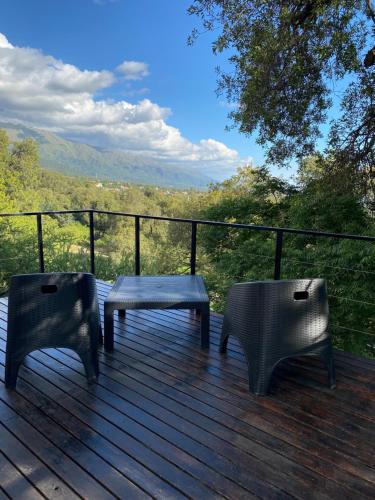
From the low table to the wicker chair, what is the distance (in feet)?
1.60

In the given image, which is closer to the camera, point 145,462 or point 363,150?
point 145,462

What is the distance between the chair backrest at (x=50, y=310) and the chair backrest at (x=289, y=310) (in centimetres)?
99

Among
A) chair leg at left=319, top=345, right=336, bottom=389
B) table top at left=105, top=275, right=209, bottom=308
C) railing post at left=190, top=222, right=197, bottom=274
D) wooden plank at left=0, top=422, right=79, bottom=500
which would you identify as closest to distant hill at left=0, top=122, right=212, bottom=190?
railing post at left=190, top=222, right=197, bottom=274

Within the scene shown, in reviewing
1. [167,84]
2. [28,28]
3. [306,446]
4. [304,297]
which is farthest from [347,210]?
[167,84]

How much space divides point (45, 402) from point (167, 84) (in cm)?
7047

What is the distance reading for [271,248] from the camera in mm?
8508

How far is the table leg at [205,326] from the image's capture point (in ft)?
8.73

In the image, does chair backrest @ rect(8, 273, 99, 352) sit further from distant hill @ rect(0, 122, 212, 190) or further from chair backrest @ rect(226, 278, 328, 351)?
distant hill @ rect(0, 122, 212, 190)

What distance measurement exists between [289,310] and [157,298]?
98cm

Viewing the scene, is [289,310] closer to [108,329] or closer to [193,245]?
[108,329]

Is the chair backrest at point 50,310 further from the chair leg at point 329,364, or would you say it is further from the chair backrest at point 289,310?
the chair leg at point 329,364

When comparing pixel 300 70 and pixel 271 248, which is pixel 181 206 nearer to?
pixel 271 248

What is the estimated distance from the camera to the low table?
2.64 meters

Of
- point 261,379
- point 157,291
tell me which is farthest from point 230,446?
point 157,291
